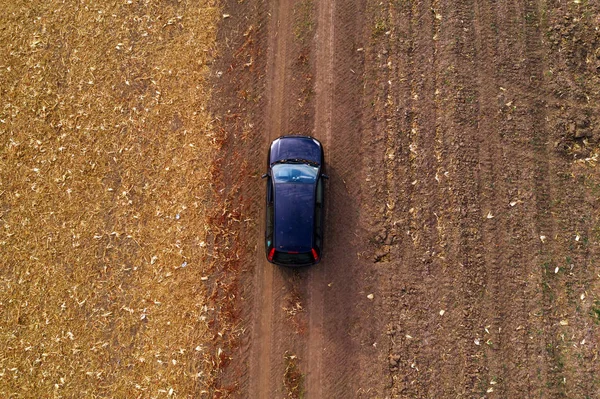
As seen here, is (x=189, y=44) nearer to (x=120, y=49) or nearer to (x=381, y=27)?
(x=120, y=49)

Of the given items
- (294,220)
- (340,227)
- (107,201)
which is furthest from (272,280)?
(107,201)

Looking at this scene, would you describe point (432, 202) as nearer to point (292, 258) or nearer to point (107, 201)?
point (292, 258)

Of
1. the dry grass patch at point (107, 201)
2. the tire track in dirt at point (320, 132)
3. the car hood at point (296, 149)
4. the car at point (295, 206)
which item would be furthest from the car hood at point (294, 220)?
the dry grass patch at point (107, 201)

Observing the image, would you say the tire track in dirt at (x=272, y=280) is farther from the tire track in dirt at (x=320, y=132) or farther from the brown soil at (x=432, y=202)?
the tire track in dirt at (x=320, y=132)

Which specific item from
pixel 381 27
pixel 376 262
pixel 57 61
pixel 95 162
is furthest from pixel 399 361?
pixel 57 61

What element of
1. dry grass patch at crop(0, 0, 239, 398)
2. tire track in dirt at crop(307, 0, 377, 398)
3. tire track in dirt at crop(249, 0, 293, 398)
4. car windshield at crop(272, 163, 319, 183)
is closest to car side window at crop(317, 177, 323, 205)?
car windshield at crop(272, 163, 319, 183)

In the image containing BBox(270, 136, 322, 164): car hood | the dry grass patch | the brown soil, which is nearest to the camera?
the brown soil

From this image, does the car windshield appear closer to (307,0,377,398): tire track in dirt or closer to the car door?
the car door
